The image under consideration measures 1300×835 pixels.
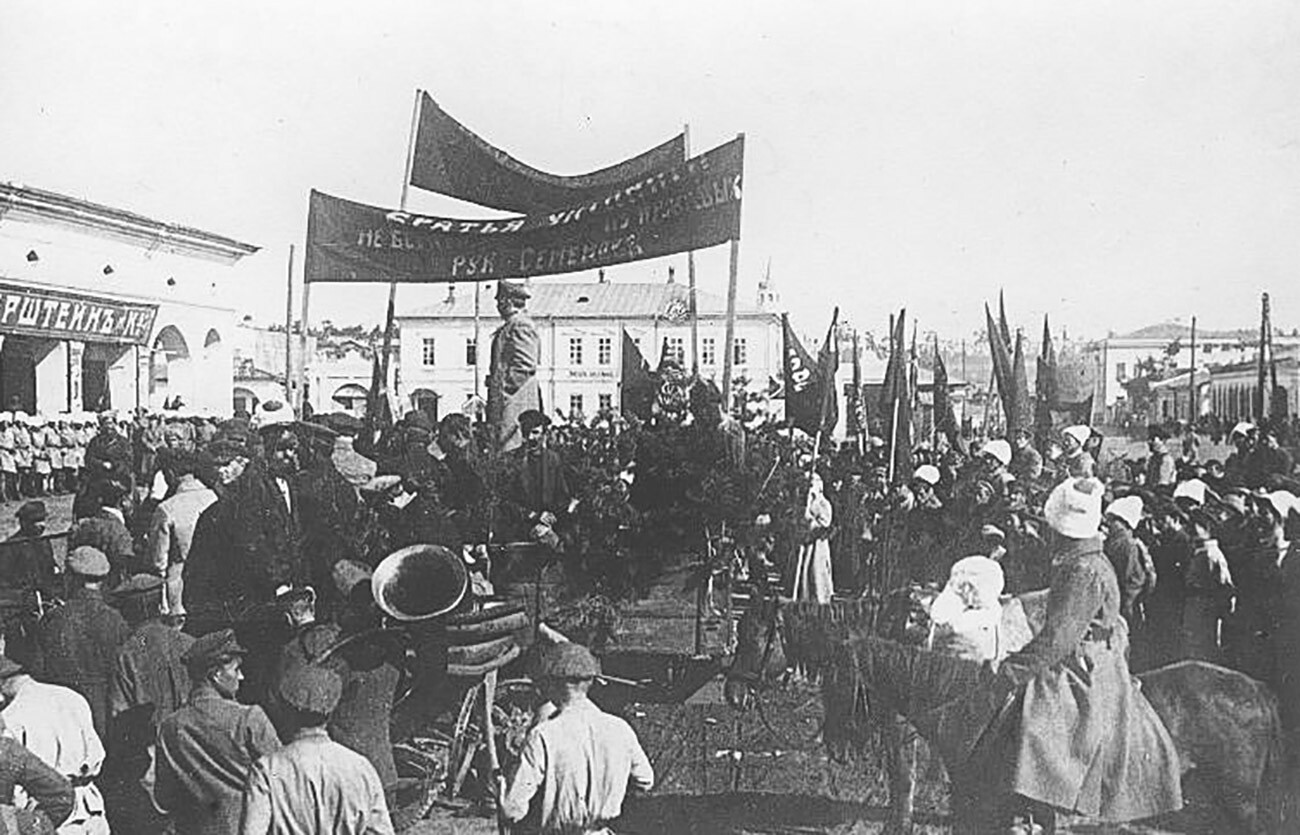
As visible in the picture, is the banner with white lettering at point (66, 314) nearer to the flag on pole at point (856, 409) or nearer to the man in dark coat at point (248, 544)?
the man in dark coat at point (248, 544)

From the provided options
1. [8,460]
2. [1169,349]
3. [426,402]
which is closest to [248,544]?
[426,402]

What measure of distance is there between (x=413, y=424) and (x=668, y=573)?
121 centimetres

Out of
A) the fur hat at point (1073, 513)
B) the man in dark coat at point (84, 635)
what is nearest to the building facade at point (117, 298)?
the man in dark coat at point (84, 635)

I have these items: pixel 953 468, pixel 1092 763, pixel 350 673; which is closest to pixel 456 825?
pixel 350 673

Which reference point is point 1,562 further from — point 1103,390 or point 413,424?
point 1103,390

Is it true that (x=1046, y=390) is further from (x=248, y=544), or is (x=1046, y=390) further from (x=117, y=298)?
(x=117, y=298)

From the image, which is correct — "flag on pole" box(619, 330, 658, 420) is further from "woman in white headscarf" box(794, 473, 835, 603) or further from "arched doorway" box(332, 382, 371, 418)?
"arched doorway" box(332, 382, 371, 418)

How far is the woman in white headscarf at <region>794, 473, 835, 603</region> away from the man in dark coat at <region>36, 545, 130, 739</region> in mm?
2357

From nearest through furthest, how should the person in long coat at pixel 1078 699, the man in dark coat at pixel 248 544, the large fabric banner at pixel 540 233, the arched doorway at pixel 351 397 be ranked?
the person in long coat at pixel 1078 699 < the man in dark coat at pixel 248 544 < the large fabric banner at pixel 540 233 < the arched doorway at pixel 351 397

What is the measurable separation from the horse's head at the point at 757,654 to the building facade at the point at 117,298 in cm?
249

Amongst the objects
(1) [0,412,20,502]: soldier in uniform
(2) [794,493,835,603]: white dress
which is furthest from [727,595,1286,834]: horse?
(1) [0,412,20,502]: soldier in uniform

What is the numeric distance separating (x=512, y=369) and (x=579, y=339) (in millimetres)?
371

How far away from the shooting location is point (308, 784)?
298 centimetres

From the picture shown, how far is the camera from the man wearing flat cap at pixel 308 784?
2.97 m
